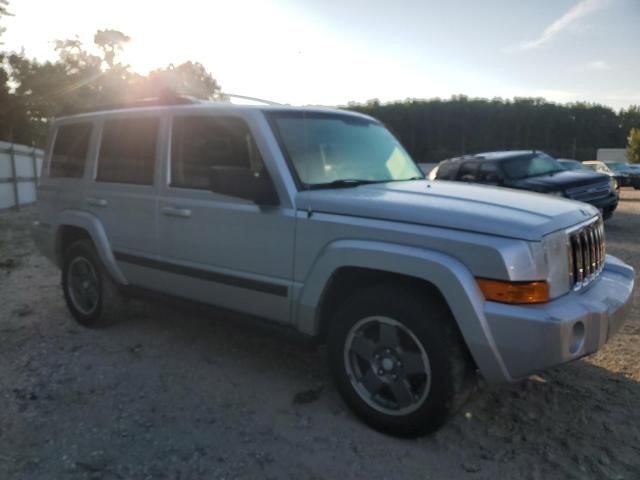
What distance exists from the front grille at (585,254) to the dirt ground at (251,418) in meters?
0.88

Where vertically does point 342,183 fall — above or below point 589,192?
above

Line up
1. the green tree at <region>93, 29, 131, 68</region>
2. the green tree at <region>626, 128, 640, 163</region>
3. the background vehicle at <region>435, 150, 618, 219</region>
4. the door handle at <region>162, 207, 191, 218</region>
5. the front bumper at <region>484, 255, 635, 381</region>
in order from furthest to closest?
the green tree at <region>93, 29, 131, 68</region> < the green tree at <region>626, 128, 640, 163</region> < the background vehicle at <region>435, 150, 618, 219</region> < the door handle at <region>162, 207, 191, 218</region> < the front bumper at <region>484, 255, 635, 381</region>

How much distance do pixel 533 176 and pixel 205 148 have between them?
8846 mm

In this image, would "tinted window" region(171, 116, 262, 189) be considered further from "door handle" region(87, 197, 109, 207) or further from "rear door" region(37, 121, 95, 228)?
"rear door" region(37, 121, 95, 228)

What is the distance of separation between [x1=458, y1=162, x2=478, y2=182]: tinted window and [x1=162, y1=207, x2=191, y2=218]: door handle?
323 inches

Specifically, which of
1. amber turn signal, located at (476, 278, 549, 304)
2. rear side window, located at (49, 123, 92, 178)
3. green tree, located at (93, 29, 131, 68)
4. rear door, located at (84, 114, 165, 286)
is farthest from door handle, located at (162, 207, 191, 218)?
green tree, located at (93, 29, 131, 68)

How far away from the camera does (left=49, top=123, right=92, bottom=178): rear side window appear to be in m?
5.34

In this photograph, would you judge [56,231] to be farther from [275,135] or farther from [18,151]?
[18,151]

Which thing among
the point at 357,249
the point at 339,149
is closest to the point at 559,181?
the point at 339,149

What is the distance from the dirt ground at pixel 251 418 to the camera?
307cm

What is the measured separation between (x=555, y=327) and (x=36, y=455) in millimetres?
2789

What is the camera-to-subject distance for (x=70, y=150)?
18.1 feet

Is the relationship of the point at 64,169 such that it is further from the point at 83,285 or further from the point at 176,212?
the point at 176,212

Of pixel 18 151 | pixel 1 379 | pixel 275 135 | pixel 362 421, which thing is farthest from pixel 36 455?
pixel 18 151
